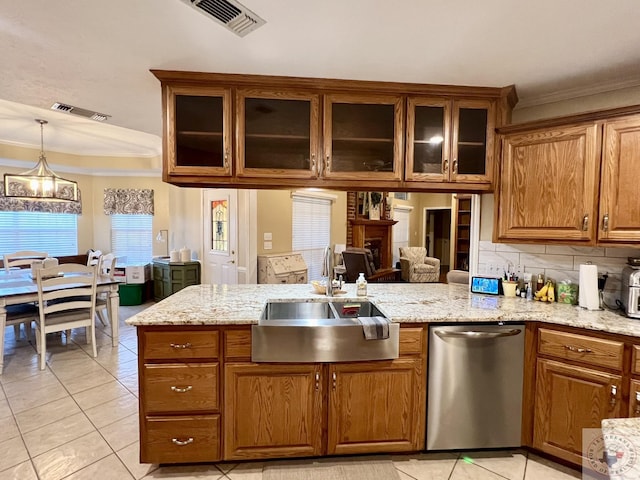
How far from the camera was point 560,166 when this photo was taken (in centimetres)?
216

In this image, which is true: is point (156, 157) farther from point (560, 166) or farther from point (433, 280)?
point (433, 280)

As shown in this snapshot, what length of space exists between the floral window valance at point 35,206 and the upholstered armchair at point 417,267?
6.60m

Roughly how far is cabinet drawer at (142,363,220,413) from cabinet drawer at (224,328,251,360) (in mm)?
112

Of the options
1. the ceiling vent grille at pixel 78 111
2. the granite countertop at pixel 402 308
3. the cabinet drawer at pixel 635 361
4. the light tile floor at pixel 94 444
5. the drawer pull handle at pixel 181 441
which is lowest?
the light tile floor at pixel 94 444

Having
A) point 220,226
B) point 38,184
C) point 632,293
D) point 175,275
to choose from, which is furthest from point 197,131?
point 175,275

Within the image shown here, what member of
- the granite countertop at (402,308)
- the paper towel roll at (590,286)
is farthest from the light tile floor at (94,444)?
the paper towel roll at (590,286)

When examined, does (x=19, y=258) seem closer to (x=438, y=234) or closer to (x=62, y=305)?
(x=62, y=305)

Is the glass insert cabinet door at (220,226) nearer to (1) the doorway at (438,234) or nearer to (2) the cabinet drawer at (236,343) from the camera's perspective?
(2) the cabinet drawer at (236,343)

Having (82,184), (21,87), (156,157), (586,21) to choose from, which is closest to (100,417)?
(21,87)

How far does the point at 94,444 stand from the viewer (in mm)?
2100

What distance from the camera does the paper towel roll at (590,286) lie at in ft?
6.82

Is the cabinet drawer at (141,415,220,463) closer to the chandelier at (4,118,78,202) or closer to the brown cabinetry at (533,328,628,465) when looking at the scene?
the brown cabinetry at (533,328,628,465)

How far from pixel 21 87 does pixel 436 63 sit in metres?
2.91

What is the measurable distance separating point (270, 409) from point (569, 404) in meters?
1.75
